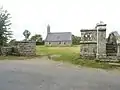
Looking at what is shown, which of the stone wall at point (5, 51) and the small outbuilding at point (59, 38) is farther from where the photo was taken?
the small outbuilding at point (59, 38)

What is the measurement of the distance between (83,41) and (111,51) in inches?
70.2

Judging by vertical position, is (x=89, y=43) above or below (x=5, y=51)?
above

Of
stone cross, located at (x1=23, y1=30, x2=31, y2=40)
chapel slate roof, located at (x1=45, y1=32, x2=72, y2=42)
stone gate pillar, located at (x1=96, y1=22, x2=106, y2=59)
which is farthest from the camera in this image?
stone cross, located at (x1=23, y1=30, x2=31, y2=40)

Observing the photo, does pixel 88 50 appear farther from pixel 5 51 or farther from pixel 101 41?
pixel 5 51

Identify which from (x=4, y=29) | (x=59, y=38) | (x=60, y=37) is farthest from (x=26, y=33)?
(x=4, y=29)

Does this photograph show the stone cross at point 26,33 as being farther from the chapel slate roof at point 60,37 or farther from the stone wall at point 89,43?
the stone wall at point 89,43

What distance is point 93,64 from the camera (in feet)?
36.5

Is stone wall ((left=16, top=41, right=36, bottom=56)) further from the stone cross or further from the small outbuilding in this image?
the stone cross

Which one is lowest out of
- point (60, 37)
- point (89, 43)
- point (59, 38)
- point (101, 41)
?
point (89, 43)

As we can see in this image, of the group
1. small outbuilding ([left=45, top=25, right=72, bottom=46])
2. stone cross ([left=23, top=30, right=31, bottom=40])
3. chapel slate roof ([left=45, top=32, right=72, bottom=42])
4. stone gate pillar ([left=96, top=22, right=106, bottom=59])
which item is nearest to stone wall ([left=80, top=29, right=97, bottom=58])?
stone gate pillar ([left=96, top=22, right=106, bottom=59])

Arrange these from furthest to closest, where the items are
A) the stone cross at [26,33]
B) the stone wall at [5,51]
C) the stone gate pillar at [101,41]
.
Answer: the stone cross at [26,33] → the stone wall at [5,51] → the stone gate pillar at [101,41]

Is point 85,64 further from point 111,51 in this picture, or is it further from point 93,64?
point 111,51

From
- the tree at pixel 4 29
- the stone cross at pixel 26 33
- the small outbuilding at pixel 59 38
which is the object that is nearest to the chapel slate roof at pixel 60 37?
the small outbuilding at pixel 59 38

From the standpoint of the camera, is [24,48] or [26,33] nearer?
[24,48]
